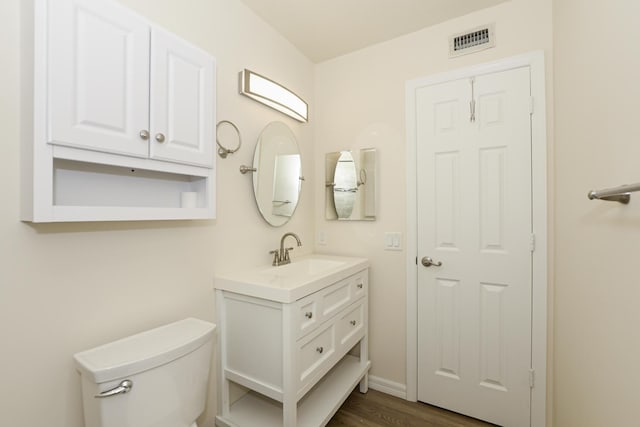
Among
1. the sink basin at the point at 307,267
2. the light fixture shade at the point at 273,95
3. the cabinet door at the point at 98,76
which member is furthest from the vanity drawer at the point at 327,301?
the light fixture shade at the point at 273,95

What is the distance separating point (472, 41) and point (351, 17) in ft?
2.61

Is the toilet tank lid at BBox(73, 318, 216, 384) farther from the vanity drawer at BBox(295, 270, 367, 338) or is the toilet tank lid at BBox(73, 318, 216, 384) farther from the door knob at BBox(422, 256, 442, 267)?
the door knob at BBox(422, 256, 442, 267)

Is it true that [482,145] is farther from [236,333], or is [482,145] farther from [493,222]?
[236,333]

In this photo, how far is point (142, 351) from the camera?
100 centimetres

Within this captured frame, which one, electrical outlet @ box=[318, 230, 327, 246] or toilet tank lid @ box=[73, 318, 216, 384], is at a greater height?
electrical outlet @ box=[318, 230, 327, 246]

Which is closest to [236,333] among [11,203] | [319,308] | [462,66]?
[319,308]

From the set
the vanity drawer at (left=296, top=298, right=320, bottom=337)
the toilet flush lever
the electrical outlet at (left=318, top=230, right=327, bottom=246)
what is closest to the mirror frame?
the electrical outlet at (left=318, top=230, right=327, bottom=246)

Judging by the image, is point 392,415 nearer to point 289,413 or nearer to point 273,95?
point 289,413

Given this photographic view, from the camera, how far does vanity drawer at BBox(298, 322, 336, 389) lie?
133 cm

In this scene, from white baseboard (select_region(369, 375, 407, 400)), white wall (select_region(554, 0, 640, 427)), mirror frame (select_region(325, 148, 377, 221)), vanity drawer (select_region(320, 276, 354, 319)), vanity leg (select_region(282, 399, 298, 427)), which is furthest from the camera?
mirror frame (select_region(325, 148, 377, 221))

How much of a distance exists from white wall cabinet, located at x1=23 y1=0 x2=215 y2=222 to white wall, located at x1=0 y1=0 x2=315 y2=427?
89 mm

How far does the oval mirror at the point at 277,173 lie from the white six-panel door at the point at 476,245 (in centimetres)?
90

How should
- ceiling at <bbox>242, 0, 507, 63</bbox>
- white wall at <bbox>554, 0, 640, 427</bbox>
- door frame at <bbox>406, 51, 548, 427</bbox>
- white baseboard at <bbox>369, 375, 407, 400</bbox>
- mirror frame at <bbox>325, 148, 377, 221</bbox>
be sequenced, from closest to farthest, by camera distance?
white wall at <bbox>554, 0, 640, 427</bbox>
door frame at <bbox>406, 51, 548, 427</bbox>
ceiling at <bbox>242, 0, 507, 63</bbox>
white baseboard at <bbox>369, 375, 407, 400</bbox>
mirror frame at <bbox>325, 148, 377, 221</bbox>

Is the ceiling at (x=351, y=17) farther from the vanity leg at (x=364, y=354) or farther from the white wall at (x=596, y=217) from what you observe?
the vanity leg at (x=364, y=354)
